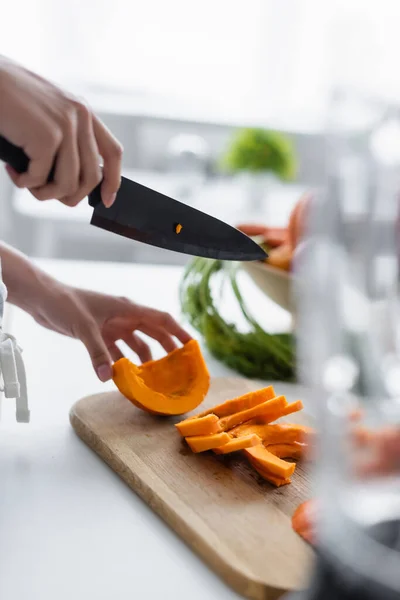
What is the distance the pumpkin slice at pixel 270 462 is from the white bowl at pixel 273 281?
15.7 inches

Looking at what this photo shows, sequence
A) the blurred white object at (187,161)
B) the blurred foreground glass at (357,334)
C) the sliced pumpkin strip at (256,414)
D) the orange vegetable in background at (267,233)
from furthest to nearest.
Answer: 1. the blurred white object at (187,161)
2. the orange vegetable in background at (267,233)
3. the sliced pumpkin strip at (256,414)
4. the blurred foreground glass at (357,334)

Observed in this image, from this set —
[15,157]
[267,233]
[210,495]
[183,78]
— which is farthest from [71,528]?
[183,78]

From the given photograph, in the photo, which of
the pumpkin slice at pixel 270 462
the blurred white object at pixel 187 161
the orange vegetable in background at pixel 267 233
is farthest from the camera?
the blurred white object at pixel 187 161

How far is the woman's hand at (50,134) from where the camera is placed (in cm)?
74

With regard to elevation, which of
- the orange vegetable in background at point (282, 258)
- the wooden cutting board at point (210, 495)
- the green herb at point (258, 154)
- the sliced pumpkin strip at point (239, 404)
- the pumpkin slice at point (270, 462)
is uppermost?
the green herb at point (258, 154)

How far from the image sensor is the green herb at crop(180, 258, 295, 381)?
1246 millimetres

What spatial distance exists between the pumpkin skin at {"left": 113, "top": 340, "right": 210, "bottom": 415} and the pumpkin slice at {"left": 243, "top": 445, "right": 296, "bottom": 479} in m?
0.16

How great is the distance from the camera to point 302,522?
758 millimetres

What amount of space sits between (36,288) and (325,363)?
1.97ft

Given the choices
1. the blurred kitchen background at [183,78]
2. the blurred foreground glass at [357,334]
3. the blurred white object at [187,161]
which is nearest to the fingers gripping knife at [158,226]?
the blurred foreground glass at [357,334]

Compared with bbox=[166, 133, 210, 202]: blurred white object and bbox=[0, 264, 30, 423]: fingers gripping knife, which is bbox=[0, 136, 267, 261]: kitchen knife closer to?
bbox=[0, 264, 30, 423]: fingers gripping knife

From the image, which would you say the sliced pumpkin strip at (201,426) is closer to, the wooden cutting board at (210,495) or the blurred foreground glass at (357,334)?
the wooden cutting board at (210,495)

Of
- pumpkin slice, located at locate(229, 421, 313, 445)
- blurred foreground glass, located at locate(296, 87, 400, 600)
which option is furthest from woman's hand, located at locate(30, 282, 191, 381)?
blurred foreground glass, located at locate(296, 87, 400, 600)

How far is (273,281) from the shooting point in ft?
4.12
